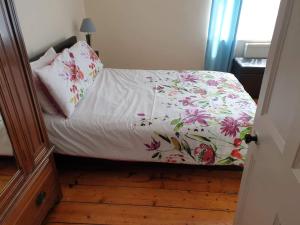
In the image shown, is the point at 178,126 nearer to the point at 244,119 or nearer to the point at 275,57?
A: the point at 244,119

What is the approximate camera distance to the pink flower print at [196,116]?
185 cm

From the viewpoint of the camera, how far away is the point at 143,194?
6.24 ft

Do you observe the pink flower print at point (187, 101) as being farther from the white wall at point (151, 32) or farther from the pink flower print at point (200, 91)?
the white wall at point (151, 32)

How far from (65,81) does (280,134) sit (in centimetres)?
158

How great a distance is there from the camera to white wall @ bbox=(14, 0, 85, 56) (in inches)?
82.6

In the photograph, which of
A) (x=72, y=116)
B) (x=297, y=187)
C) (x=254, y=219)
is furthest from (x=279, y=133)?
(x=72, y=116)

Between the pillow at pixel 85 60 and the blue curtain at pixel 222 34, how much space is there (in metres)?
1.68

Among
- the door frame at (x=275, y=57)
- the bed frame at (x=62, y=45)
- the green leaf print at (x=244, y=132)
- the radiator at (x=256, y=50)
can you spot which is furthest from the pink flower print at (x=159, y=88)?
the radiator at (x=256, y=50)

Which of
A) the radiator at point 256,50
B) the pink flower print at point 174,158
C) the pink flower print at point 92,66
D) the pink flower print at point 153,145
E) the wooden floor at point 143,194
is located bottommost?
the wooden floor at point 143,194

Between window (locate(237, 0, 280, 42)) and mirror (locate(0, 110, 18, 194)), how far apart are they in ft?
10.7

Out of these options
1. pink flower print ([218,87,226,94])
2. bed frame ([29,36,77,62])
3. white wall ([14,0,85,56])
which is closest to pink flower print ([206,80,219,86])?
pink flower print ([218,87,226,94])

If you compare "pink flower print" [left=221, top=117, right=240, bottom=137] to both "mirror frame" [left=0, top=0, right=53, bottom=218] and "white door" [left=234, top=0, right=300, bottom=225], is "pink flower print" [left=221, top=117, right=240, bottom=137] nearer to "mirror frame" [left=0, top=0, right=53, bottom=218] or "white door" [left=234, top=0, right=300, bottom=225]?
"white door" [left=234, top=0, right=300, bottom=225]

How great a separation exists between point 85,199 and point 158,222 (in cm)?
59

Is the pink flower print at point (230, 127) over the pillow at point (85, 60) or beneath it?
beneath
